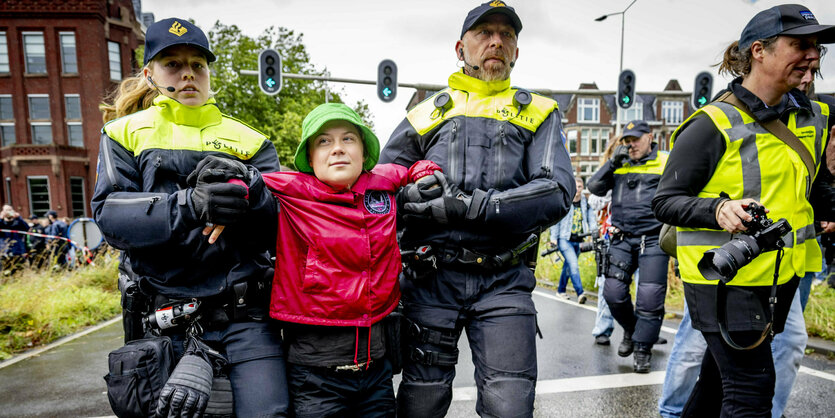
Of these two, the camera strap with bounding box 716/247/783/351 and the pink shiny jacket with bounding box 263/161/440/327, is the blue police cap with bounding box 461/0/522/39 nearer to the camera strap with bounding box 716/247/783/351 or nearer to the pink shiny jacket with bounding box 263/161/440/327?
the pink shiny jacket with bounding box 263/161/440/327

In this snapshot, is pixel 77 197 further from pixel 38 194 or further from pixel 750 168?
pixel 750 168

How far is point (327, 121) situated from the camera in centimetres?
207

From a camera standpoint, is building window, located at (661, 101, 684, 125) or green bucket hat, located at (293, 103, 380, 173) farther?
building window, located at (661, 101, 684, 125)

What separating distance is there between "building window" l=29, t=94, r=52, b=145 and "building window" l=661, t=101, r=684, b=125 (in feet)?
161

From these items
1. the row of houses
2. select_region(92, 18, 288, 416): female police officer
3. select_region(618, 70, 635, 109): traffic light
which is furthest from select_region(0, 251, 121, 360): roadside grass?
the row of houses

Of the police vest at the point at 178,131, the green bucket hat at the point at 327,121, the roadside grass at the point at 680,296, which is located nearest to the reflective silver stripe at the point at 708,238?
the green bucket hat at the point at 327,121

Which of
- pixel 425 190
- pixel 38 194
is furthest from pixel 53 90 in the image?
pixel 425 190

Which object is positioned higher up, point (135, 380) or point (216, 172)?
point (216, 172)

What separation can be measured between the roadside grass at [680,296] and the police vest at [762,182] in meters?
3.94

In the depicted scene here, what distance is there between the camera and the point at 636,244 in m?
4.55

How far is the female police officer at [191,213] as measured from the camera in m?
1.81

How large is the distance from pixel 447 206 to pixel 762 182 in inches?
50.8

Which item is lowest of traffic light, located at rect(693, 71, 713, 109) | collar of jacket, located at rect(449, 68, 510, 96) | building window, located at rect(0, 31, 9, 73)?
collar of jacket, located at rect(449, 68, 510, 96)

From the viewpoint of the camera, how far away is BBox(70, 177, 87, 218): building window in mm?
26750
